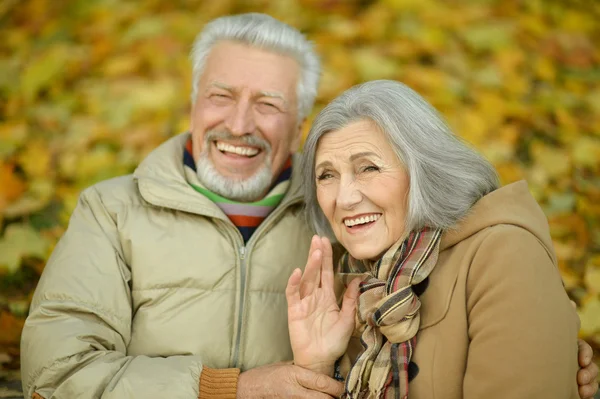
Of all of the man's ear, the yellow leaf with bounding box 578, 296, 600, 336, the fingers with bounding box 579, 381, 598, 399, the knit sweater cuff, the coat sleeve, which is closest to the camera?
the coat sleeve

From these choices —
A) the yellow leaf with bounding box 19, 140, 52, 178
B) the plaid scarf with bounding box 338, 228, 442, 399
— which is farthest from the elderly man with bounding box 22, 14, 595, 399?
the yellow leaf with bounding box 19, 140, 52, 178

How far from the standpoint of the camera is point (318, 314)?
2.47 metres

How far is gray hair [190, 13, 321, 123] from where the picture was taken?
9.96 ft

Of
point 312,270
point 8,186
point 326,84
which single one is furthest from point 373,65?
point 312,270

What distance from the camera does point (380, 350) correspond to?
2.26 metres

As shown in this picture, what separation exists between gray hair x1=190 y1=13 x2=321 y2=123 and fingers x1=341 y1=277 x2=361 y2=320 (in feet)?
3.37

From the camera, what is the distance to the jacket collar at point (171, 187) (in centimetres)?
273

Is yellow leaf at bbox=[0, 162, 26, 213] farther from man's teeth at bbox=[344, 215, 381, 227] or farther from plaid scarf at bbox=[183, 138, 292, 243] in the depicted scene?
man's teeth at bbox=[344, 215, 381, 227]

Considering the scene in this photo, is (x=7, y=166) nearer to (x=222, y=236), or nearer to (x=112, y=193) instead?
(x=112, y=193)

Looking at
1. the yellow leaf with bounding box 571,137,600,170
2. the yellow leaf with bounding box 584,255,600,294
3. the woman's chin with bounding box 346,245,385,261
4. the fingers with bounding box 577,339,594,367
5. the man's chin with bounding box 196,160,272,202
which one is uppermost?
the man's chin with bounding box 196,160,272,202

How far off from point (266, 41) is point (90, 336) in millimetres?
1467

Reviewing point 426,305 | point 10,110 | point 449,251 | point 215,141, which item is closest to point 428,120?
point 449,251

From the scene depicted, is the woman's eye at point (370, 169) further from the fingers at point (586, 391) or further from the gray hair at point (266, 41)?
the fingers at point (586, 391)

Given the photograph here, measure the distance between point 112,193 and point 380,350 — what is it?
131cm
